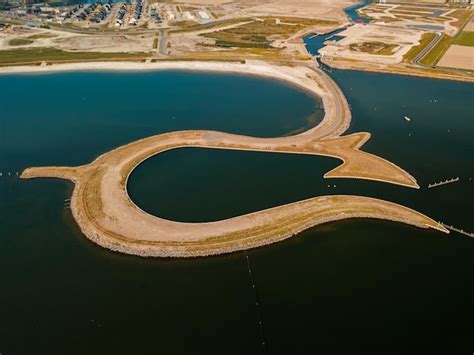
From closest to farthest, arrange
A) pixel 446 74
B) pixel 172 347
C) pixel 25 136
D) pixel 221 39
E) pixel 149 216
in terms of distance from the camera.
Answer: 1. pixel 172 347
2. pixel 149 216
3. pixel 25 136
4. pixel 446 74
5. pixel 221 39

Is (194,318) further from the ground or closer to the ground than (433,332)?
closer to the ground

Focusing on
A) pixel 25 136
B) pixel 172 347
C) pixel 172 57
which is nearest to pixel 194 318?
pixel 172 347

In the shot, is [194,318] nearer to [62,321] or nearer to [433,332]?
[62,321]

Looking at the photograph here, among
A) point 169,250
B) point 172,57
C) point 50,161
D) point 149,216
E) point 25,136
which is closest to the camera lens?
point 169,250

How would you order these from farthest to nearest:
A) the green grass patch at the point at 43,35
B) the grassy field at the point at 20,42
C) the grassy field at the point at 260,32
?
1. the green grass patch at the point at 43,35
2. the grassy field at the point at 260,32
3. the grassy field at the point at 20,42

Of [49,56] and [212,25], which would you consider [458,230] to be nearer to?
[49,56]

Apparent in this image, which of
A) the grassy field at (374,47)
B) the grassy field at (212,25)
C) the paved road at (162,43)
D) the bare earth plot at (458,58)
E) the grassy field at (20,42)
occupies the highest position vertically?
the bare earth plot at (458,58)

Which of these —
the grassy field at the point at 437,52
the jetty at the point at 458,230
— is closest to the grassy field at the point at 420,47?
the grassy field at the point at 437,52

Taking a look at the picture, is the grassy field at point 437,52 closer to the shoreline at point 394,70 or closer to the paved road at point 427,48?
the paved road at point 427,48
